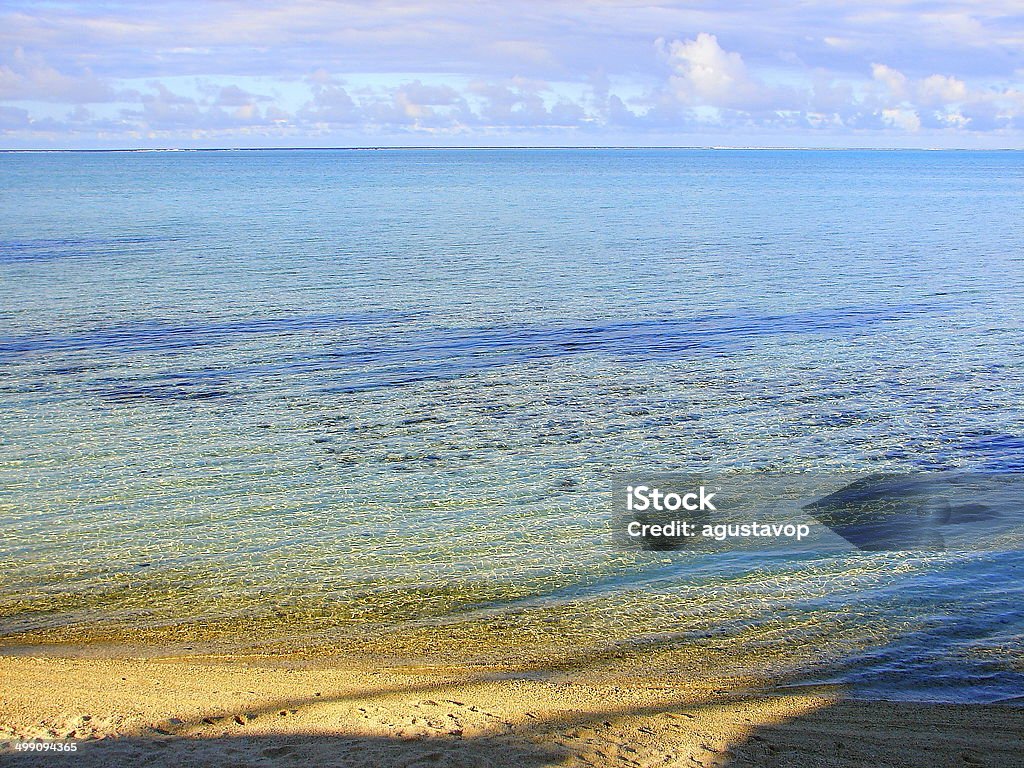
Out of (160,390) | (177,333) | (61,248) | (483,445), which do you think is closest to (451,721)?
(483,445)

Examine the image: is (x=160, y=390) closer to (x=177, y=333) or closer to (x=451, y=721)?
(x=177, y=333)

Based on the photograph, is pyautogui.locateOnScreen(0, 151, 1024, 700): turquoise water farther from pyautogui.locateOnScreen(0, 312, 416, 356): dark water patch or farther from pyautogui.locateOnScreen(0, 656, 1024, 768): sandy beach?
pyautogui.locateOnScreen(0, 656, 1024, 768): sandy beach

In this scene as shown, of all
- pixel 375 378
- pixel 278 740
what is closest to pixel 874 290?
pixel 375 378

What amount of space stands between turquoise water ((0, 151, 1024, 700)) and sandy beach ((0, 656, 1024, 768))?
2.45ft

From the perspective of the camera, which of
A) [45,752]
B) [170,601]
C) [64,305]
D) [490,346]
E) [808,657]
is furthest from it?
[64,305]

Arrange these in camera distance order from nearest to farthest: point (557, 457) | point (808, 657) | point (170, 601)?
point (808, 657) → point (170, 601) → point (557, 457)

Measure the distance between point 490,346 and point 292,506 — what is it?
12066mm

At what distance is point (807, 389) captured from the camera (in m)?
21.7

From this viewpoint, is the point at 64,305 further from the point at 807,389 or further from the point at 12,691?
the point at 12,691

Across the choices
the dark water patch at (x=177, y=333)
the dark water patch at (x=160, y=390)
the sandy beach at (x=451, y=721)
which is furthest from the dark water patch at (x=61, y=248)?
the sandy beach at (x=451, y=721)

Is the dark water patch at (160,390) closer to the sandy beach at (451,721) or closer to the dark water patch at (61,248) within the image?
the sandy beach at (451,721)

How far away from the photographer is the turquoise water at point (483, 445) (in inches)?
439

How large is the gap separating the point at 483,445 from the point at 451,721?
9.28 meters

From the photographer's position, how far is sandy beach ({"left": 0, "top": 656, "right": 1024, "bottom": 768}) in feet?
26.5
